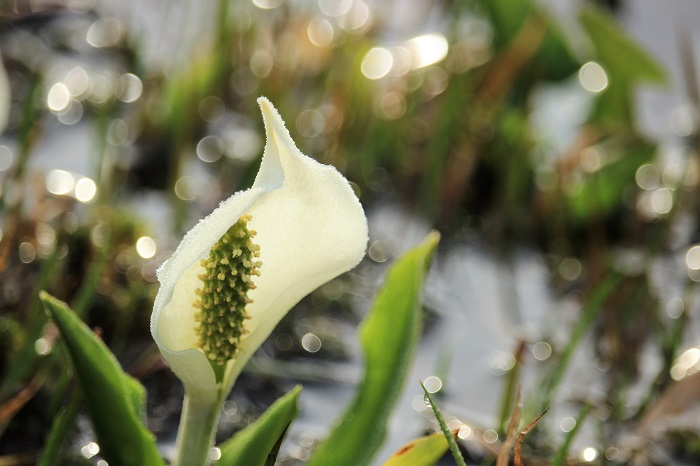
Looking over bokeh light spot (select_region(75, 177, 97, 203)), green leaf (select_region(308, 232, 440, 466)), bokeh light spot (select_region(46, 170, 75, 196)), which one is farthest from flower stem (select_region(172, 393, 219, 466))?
bokeh light spot (select_region(46, 170, 75, 196))

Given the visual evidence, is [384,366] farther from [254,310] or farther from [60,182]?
[60,182]

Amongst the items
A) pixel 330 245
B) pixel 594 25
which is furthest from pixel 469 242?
pixel 330 245

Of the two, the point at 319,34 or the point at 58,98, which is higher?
the point at 319,34

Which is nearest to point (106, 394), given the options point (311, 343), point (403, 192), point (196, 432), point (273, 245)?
point (196, 432)

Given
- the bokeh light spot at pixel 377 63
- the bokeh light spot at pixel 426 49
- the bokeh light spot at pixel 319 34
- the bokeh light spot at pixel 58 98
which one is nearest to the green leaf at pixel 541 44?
the bokeh light spot at pixel 426 49

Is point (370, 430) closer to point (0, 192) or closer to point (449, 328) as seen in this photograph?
point (449, 328)

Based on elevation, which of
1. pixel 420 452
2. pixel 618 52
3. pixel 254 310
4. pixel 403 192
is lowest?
pixel 403 192

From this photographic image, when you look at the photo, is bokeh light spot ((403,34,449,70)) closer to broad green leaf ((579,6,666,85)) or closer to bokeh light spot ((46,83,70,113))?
broad green leaf ((579,6,666,85))
